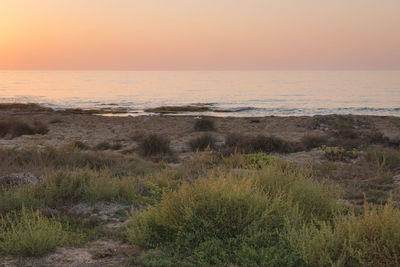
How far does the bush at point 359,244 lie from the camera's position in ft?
12.3

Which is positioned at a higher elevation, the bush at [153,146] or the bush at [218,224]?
the bush at [218,224]

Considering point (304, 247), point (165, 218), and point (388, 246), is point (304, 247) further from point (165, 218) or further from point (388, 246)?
point (165, 218)

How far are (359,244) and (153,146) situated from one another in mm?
11054

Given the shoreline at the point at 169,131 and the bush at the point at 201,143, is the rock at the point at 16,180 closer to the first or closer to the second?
the shoreline at the point at 169,131

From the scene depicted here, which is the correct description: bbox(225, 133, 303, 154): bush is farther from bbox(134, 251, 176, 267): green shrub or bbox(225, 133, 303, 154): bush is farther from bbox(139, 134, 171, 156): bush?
bbox(134, 251, 176, 267): green shrub

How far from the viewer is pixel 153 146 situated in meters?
14.4

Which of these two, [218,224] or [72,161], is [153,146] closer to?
[72,161]

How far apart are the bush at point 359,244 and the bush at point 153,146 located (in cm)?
1057

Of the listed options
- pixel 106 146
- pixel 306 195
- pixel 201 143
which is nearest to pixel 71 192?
pixel 306 195

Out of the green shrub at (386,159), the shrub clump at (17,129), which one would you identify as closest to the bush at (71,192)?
the green shrub at (386,159)

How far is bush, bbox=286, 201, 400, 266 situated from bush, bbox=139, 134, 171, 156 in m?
10.6

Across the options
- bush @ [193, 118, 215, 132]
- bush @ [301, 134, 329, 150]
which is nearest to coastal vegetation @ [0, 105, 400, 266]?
bush @ [301, 134, 329, 150]

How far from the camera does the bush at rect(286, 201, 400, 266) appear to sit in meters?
3.75

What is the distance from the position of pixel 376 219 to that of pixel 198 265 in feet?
6.35
